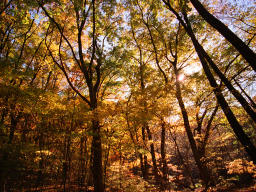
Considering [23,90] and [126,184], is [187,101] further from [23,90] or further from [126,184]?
[23,90]

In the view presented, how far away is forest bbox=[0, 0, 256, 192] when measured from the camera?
466cm

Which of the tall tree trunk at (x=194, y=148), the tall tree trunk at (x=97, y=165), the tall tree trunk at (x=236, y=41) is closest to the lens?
the tall tree trunk at (x=236, y=41)

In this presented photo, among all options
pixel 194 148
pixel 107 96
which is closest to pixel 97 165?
pixel 194 148

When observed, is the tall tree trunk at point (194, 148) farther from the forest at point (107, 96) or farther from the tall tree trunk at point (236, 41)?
the tall tree trunk at point (236, 41)

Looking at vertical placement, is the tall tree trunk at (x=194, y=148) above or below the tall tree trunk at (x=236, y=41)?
below

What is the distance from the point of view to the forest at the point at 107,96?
4664 mm

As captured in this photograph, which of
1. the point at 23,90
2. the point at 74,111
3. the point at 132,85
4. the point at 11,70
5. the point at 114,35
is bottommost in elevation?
the point at 74,111

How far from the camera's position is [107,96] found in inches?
494

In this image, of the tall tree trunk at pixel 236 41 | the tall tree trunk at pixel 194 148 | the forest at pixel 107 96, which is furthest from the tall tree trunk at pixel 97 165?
the tall tree trunk at pixel 236 41

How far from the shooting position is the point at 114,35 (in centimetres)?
905

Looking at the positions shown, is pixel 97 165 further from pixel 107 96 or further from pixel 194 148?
pixel 107 96

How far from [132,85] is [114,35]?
4.86 meters

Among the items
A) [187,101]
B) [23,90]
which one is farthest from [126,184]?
[23,90]

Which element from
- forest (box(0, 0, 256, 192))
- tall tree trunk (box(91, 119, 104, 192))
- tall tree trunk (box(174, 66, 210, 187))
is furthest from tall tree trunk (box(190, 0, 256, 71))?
tall tree trunk (box(91, 119, 104, 192))
